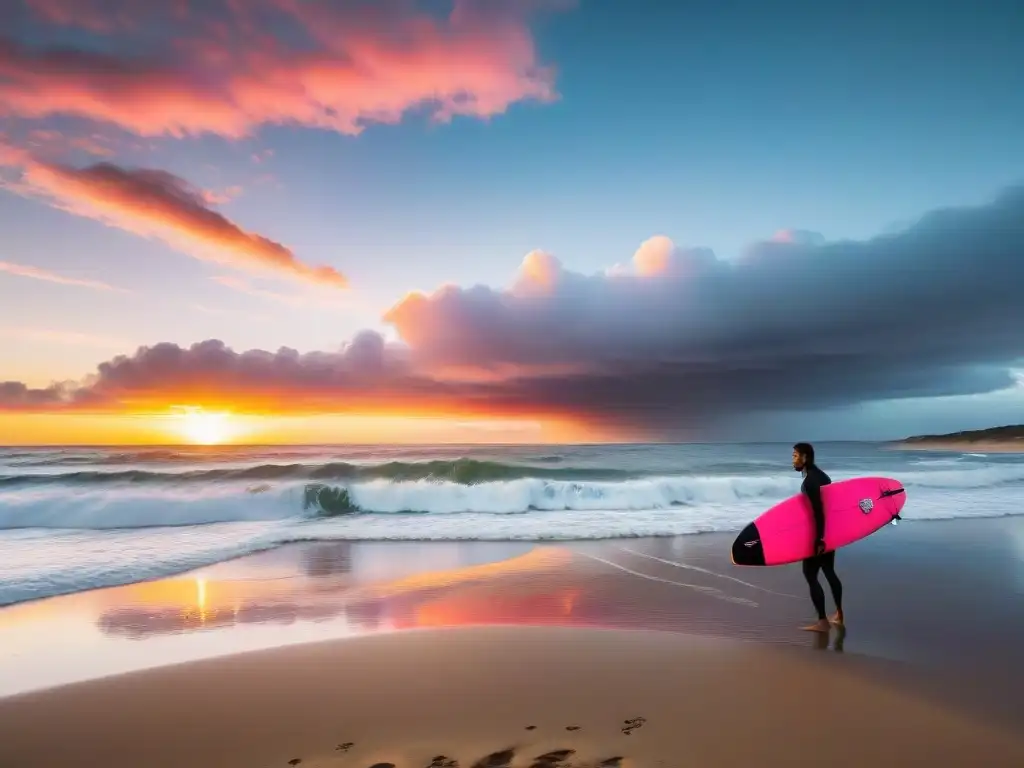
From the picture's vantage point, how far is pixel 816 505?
5469 mm

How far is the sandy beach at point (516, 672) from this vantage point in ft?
11.0

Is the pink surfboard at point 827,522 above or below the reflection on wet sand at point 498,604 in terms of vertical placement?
above

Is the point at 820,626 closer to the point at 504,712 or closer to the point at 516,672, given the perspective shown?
the point at 516,672

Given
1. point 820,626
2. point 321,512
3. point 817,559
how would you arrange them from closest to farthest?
point 820,626 < point 817,559 < point 321,512

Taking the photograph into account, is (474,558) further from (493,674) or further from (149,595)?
(493,674)

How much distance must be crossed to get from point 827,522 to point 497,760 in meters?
4.51

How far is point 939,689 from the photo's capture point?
412cm

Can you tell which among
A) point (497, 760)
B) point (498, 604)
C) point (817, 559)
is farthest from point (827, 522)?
point (497, 760)

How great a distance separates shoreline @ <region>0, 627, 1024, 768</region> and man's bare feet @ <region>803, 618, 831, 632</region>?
71 centimetres

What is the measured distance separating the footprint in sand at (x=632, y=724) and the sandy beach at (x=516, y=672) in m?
0.01

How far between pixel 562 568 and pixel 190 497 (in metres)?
13.7

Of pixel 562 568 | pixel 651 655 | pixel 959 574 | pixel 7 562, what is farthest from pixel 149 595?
pixel 959 574

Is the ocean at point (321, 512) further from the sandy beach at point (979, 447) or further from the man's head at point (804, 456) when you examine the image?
the sandy beach at point (979, 447)

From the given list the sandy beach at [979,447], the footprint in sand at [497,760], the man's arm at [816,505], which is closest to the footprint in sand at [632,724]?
the footprint in sand at [497,760]
